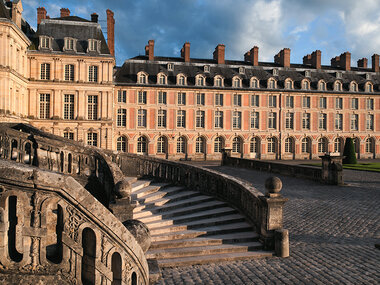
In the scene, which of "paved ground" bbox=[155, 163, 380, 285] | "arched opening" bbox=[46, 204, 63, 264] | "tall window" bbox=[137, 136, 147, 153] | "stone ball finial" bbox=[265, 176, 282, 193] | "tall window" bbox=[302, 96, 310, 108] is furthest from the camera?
"tall window" bbox=[302, 96, 310, 108]

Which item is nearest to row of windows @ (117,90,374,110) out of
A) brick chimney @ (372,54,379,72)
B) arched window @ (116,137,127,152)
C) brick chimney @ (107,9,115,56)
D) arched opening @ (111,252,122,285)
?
arched window @ (116,137,127,152)

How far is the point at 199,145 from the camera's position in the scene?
34469 mm

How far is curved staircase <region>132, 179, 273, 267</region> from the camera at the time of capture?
5656mm

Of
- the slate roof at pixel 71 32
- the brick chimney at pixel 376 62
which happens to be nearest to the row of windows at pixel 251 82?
the brick chimney at pixel 376 62

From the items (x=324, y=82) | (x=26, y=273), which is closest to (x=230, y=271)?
(x=26, y=273)

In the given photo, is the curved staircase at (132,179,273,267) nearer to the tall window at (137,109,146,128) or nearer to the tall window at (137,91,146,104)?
the tall window at (137,109,146,128)

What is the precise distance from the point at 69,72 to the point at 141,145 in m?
10.4

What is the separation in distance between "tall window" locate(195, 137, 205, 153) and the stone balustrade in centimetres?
3146

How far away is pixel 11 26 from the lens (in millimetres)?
23297

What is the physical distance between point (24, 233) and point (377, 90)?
148 ft

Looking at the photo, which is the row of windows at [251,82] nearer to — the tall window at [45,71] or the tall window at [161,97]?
the tall window at [161,97]

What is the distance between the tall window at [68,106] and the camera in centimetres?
2891

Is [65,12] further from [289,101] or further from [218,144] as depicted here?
[289,101]

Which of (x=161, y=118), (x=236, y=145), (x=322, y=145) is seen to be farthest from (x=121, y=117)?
(x=322, y=145)
